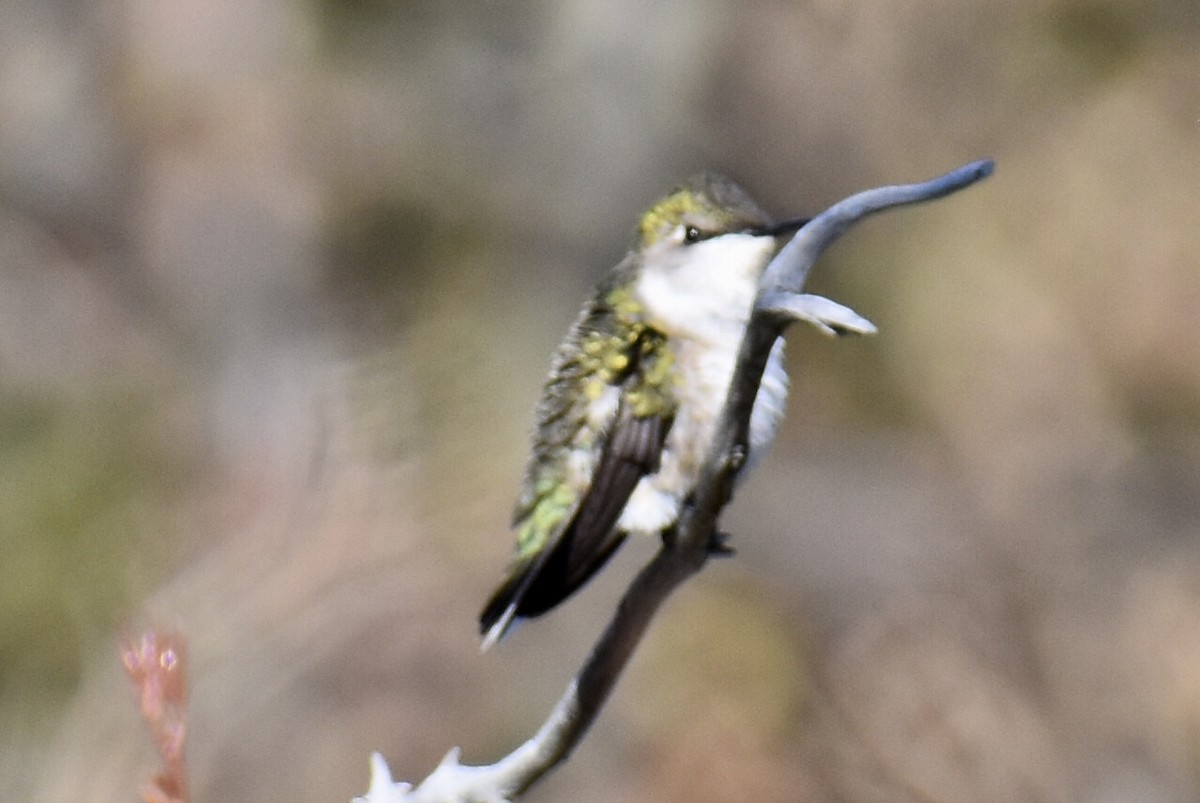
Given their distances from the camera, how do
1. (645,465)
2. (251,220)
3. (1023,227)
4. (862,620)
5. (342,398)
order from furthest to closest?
(251,220) < (1023,227) < (862,620) < (342,398) < (645,465)

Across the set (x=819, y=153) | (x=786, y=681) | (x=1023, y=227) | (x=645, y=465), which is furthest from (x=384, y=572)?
(x=645, y=465)

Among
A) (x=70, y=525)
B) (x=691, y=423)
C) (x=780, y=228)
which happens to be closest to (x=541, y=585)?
(x=691, y=423)

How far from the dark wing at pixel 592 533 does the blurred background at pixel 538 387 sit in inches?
102

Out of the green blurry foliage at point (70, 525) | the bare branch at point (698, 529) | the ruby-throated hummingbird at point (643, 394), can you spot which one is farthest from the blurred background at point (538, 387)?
the bare branch at point (698, 529)

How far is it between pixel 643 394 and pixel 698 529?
1.42 feet

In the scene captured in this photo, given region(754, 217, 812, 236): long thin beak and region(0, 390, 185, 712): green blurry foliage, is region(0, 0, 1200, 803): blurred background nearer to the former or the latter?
region(0, 390, 185, 712): green blurry foliage

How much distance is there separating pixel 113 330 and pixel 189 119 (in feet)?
3.23

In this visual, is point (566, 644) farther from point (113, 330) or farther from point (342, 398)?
point (113, 330)

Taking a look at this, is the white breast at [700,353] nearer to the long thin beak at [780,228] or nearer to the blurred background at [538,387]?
the long thin beak at [780,228]

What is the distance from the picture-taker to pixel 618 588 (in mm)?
4824

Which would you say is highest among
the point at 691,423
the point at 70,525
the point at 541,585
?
the point at 691,423

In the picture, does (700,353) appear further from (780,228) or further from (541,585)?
(541,585)

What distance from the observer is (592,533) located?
6.51ft

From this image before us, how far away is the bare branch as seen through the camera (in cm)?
130
